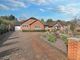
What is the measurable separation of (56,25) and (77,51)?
80133 mm

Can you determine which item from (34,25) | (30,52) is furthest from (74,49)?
(34,25)

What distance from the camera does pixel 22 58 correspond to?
1222 centimetres

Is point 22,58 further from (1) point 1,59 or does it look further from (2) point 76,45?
(2) point 76,45

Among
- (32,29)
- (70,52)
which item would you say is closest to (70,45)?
(70,52)

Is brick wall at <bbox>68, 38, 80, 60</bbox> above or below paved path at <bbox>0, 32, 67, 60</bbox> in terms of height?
above

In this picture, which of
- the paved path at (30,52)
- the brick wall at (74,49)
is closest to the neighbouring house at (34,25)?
the paved path at (30,52)

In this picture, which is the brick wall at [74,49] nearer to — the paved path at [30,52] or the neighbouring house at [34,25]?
the paved path at [30,52]

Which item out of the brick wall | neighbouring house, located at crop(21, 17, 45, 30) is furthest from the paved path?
neighbouring house, located at crop(21, 17, 45, 30)

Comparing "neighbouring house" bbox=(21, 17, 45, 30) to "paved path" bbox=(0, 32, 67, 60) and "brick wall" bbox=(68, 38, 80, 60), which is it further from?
"brick wall" bbox=(68, 38, 80, 60)

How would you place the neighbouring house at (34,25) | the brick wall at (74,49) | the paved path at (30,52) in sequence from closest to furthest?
the brick wall at (74,49)
the paved path at (30,52)
the neighbouring house at (34,25)

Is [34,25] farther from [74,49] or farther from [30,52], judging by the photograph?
[74,49]

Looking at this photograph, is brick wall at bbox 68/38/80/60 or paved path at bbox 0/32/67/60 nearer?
brick wall at bbox 68/38/80/60

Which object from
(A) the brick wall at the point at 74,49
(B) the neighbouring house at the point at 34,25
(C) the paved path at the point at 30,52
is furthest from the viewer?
(B) the neighbouring house at the point at 34,25

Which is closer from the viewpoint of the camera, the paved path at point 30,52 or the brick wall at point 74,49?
the brick wall at point 74,49
